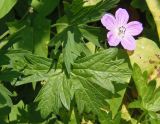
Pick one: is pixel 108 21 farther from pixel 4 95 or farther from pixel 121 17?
pixel 4 95

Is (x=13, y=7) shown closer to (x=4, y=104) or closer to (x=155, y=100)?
(x=4, y=104)

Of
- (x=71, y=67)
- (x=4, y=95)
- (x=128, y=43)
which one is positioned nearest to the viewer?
(x=4, y=95)

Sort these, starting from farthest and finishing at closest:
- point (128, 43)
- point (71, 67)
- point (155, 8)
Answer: point (155, 8), point (128, 43), point (71, 67)

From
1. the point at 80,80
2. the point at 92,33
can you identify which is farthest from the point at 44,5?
the point at 80,80

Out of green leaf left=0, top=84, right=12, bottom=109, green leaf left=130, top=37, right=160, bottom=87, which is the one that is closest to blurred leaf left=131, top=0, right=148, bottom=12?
green leaf left=130, top=37, right=160, bottom=87

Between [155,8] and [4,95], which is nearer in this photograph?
[4,95]

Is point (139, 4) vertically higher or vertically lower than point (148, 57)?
higher

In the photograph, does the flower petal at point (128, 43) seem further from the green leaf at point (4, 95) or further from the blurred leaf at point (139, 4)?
the green leaf at point (4, 95)
